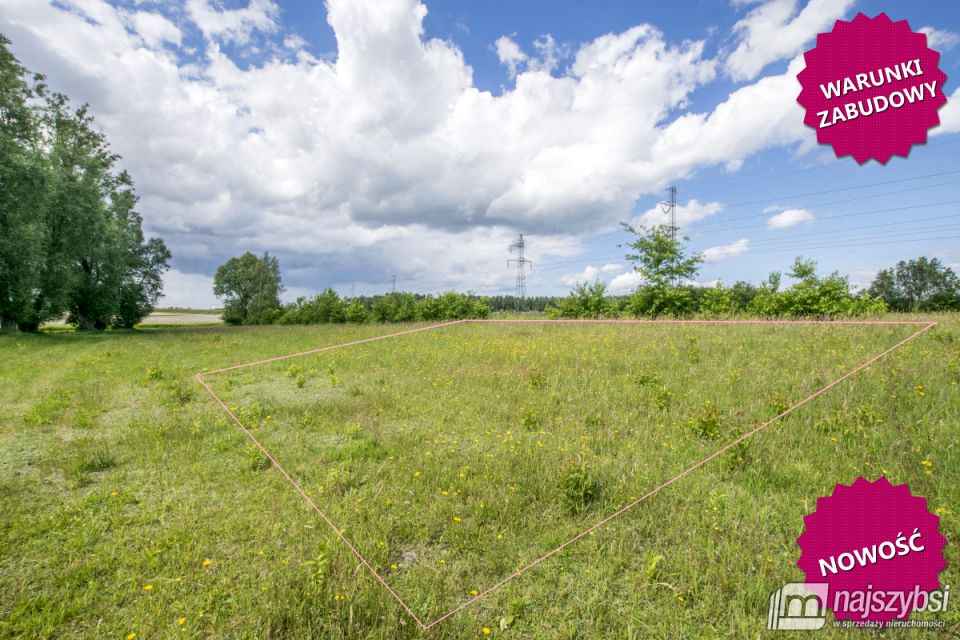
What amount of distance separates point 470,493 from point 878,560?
372 centimetres

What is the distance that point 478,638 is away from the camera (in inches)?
123

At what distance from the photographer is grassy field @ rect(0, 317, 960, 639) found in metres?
3.38

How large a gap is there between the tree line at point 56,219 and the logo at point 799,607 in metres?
39.4

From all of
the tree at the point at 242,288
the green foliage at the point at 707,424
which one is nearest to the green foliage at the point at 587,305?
the green foliage at the point at 707,424

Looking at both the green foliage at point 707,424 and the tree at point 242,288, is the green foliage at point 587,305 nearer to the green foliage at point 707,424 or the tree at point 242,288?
the green foliage at point 707,424

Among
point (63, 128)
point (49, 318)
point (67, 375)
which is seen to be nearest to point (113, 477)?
point (67, 375)

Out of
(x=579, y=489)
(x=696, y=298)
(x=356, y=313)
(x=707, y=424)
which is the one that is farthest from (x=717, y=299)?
(x=356, y=313)

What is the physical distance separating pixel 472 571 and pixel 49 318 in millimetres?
44297

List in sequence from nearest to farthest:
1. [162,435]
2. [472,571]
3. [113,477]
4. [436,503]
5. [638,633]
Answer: [638,633] < [472,571] < [436,503] < [113,477] < [162,435]

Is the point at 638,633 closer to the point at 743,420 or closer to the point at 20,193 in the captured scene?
the point at 743,420

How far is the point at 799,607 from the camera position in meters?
3.20

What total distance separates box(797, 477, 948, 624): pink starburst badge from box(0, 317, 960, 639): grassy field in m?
0.22

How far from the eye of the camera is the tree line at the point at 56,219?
86.3 feet

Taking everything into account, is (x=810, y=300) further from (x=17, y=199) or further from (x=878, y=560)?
(x=17, y=199)
